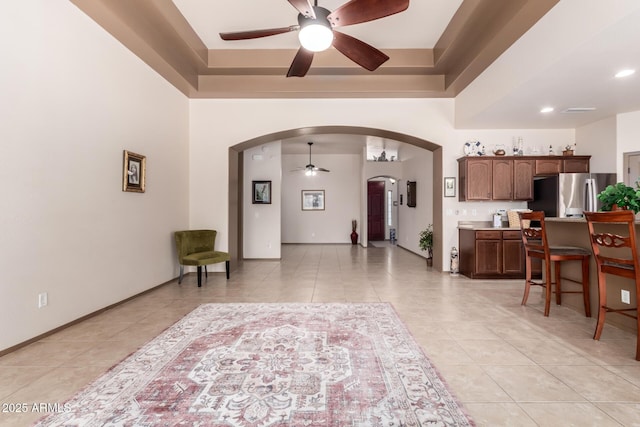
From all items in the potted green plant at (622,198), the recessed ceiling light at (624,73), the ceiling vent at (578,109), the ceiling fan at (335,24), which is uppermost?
the ceiling fan at (335,24)

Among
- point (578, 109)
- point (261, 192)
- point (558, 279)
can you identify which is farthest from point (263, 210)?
point (578, 109)

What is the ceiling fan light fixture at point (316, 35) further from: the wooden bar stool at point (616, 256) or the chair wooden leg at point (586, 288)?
the chair wooden leg at point (586, 288)

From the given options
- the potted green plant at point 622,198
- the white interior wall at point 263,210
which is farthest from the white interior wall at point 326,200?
the potted green plant at point 622,198

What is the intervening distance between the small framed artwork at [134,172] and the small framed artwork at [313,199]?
724 cm

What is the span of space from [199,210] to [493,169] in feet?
17.5

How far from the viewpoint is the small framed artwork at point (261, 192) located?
7793 mm

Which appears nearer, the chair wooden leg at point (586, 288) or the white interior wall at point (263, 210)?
the chair wooden leg at point (586, 288)

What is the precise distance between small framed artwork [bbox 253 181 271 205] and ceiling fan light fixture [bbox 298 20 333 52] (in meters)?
4.93

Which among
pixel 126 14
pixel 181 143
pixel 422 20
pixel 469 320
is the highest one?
pixel 422 20

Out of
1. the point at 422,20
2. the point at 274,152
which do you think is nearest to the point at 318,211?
the point at 274,152

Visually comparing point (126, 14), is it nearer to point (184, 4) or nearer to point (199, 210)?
point (184, 4)

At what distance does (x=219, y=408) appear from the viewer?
186cm

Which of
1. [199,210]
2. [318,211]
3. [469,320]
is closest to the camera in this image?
[469,320]

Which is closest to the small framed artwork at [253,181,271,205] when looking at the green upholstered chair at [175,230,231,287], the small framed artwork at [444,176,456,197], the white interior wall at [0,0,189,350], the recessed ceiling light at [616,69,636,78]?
the green upholstered chair at [175,230,231,287]
